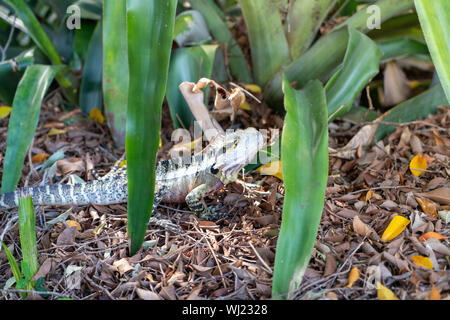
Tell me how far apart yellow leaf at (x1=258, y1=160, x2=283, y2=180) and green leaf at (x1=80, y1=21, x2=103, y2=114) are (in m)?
1.61

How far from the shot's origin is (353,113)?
10.8ft

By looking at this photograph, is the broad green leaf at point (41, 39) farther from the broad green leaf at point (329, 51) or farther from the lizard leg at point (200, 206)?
the broad green leaf at point (329, 51)

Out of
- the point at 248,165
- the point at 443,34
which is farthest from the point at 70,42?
the point at 443,34

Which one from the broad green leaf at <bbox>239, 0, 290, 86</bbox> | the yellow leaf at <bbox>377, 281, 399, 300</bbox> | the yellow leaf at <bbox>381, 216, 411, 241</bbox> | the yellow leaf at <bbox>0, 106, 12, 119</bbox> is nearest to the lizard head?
the broad green leaf at <bbox>239, 0, 290, 86</bbox>

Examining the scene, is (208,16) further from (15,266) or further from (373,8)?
(15,266)

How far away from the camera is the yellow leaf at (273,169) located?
2.73 meters

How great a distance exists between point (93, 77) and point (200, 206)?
162cm

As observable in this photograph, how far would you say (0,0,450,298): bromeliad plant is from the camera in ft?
5.83

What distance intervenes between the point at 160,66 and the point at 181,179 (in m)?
1.19

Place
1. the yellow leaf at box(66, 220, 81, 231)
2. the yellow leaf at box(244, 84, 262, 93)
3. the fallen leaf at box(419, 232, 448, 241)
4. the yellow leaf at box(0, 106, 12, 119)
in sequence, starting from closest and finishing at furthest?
the fallen leaf at box(419, 232, 448, 241) < the yellow leaf at box(66, 220, 81, 231) < the yellow leaf at box(244, 84, 262, 93) < the yellow leaf at box(0, 106, 12, 119)

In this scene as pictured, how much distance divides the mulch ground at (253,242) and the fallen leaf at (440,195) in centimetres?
3

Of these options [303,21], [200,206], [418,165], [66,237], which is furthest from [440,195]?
[66,237]

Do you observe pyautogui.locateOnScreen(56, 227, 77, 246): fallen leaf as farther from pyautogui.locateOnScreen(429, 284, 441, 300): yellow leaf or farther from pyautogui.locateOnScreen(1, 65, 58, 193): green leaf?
pyautogui.locateOnScreen(429, 284, 441, 300): yellow leaf

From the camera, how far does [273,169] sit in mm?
2746
